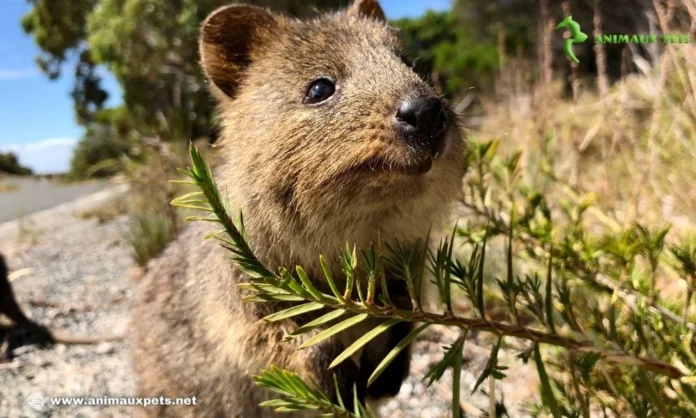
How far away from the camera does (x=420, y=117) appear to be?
181 cm

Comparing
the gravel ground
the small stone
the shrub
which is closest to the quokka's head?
the gravel ground

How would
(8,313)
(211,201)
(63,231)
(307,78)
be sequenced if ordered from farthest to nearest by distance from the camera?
(63,231) → (8,313) → (307,78) → (211,201)

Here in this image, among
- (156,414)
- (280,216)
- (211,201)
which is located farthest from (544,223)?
(156,414)

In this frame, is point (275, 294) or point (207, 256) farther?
point (207, 256)

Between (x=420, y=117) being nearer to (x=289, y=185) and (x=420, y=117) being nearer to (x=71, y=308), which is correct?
(x=289, y=185)

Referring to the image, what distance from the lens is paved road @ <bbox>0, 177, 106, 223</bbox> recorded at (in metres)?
13.8

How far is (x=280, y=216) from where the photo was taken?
7.02ft

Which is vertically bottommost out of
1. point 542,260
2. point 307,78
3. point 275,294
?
point 542,260

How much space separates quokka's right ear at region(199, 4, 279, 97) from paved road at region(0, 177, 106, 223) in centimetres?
1141

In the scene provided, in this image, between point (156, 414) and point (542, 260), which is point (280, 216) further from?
point (156, 414)

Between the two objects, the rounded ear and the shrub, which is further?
the shrub

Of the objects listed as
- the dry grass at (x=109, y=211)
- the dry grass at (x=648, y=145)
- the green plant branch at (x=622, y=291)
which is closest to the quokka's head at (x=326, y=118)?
the green plant branch at (x=622, y=291)

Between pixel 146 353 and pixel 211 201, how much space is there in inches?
83.4

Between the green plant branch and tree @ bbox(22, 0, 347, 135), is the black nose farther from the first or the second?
tree @ bbox(22, 0, 347, 135)
